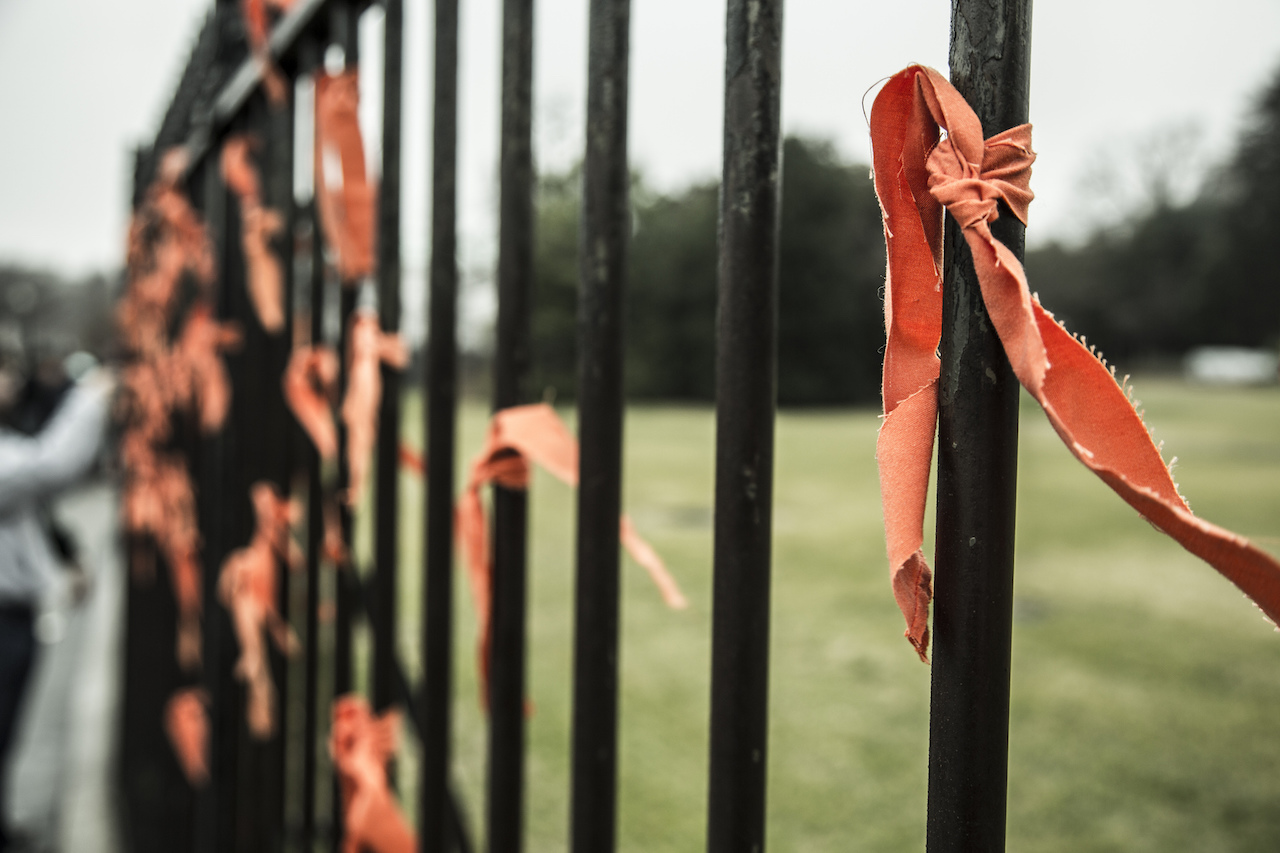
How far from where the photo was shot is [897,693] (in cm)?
517

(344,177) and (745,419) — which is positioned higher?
(344,177)

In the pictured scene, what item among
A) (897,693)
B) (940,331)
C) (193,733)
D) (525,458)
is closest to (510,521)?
(525,458)

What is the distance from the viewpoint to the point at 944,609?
37 centimetres

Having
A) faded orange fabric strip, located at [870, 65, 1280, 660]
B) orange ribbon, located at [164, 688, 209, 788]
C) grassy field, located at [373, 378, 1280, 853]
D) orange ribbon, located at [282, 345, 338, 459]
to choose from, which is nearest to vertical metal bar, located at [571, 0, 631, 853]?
faded orange fabric strip, located at [870, 65, 1280, 660]

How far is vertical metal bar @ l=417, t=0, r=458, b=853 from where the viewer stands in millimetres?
788

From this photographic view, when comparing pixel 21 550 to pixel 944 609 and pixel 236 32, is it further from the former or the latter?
pixel 944 609

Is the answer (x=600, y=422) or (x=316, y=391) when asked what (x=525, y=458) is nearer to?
(x=600, y=422)

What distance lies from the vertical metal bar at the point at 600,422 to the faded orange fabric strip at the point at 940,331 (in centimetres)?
24

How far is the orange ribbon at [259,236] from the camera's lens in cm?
138

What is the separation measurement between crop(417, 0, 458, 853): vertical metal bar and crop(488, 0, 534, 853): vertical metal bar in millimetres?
116

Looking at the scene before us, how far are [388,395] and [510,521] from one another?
300 mm

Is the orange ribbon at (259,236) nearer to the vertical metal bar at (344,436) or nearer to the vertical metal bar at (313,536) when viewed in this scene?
the vertical metal bar at (313,536)

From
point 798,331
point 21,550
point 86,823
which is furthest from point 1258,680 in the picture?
point 21,550

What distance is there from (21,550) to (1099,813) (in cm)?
441
